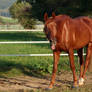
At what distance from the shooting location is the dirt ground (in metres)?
7.80

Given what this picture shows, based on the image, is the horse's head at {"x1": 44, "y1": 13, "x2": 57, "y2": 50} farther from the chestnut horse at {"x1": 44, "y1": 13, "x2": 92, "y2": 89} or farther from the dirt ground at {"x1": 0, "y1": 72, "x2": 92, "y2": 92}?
the dirt ground at {"x1": 0, "y1": 72, "x2": 92, "y2": 92}

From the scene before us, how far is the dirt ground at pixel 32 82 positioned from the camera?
25.6 feet

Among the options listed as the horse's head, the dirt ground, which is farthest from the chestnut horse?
the dirt ground

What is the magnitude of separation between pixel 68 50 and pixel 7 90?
171cm

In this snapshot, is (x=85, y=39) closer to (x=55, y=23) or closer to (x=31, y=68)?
(x=55, y=23)

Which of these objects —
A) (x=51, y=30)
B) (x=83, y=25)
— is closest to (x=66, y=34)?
(x=51, y=30)

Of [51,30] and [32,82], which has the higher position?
[51,30]

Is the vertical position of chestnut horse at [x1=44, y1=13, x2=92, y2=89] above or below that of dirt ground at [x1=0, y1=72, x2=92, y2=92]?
above

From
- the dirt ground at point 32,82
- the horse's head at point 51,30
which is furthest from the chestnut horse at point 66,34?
the dirt ground at point 32,82

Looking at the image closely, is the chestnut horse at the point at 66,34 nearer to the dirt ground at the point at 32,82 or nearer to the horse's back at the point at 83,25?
the horse's back at the point at 83,25

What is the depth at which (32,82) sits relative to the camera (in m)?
8.52

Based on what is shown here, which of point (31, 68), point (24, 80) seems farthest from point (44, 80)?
point (31, 68)

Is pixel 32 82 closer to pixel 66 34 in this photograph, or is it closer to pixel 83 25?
pixel 66 34

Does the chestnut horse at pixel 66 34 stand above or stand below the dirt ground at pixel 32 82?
above
